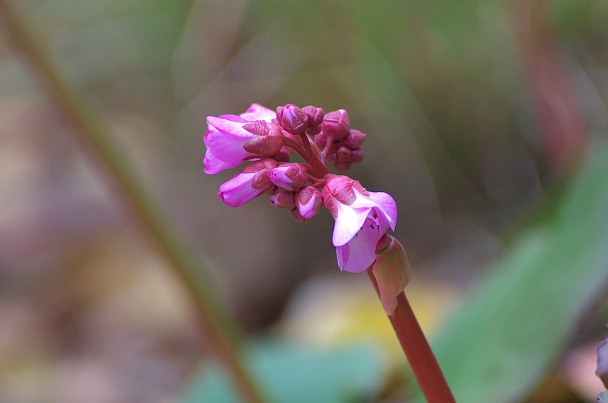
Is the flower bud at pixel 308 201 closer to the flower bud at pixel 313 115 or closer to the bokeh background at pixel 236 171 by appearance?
the flower bud at pixel 313 115

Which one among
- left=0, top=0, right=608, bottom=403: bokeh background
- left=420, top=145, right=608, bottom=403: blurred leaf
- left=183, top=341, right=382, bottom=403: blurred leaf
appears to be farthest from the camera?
left=0, top=0, right=608, bottom=403: bokeh background

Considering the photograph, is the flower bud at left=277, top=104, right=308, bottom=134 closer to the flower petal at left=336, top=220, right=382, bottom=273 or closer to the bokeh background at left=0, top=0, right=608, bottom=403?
the flower petal at left=336, top=220, right=382, bottom=273

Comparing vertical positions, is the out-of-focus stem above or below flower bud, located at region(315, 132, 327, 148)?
above

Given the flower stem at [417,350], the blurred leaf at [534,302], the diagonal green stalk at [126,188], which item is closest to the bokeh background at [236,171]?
the blurred leaf at [534,302]

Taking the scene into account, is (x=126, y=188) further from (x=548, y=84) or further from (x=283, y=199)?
(x=548, y=84)

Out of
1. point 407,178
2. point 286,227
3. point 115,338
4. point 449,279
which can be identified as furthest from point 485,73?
point 115,338

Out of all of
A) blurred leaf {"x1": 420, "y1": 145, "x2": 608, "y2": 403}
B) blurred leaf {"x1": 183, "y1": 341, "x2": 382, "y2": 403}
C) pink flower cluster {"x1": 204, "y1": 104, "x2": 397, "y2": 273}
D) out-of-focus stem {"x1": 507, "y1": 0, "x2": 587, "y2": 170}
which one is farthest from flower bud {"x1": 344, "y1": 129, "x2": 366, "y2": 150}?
out-of-focus stem {"x1": 507, "y1": 0, "x2": 587, "y2": 170}

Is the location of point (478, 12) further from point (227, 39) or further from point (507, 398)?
point (507, 398)
